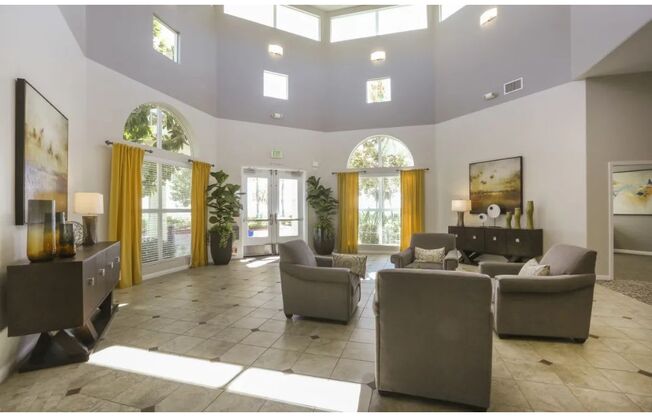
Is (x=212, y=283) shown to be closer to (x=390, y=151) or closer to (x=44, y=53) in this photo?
(x=44, y=53)

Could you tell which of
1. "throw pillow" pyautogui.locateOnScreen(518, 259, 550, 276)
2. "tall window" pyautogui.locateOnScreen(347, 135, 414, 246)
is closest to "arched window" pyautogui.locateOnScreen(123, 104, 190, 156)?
"tall window" pyautogui.locateOnScreen(347, 135, 414, 246)

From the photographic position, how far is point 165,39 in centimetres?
587

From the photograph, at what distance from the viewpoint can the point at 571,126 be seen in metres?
5.22

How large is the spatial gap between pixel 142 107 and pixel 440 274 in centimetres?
588

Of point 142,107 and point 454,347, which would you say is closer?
point 454,347

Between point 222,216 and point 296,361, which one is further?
point 222,216

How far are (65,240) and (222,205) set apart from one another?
4.18 m

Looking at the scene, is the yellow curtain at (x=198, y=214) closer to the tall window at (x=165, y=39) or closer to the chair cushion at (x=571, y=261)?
the tall window at (x=165, y=39)

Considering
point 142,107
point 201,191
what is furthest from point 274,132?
point 142,107

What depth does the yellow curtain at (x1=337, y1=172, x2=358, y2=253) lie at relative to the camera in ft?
26.4

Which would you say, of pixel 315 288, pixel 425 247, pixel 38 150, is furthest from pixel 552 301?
pixel 38 150


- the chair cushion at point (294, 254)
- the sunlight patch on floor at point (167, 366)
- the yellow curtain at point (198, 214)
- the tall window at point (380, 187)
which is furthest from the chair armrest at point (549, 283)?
the yellow curtain at point (198, 214)

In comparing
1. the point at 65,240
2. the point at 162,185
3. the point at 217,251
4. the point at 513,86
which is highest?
the point at 513,86

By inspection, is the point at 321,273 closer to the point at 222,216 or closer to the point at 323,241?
the point at 222,216
